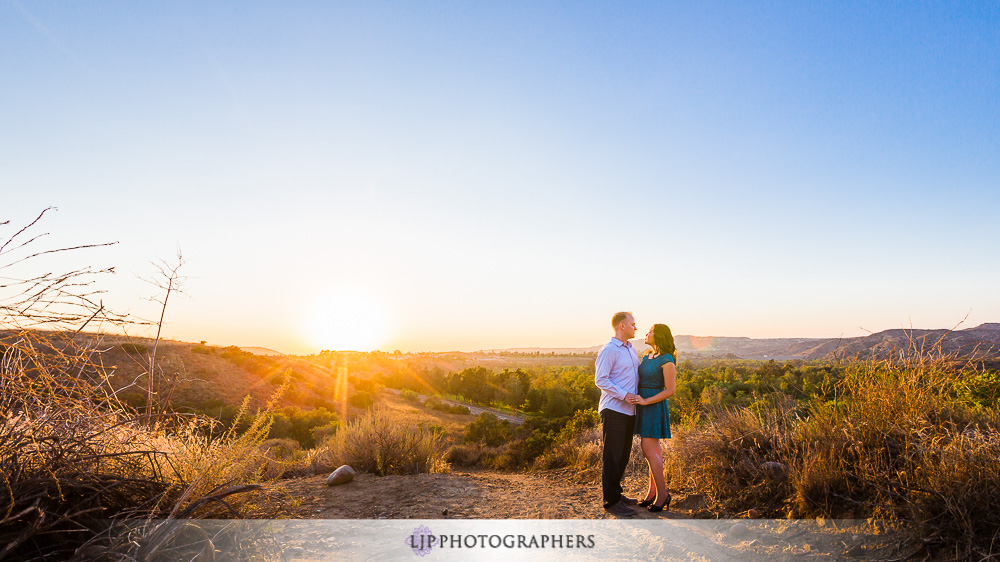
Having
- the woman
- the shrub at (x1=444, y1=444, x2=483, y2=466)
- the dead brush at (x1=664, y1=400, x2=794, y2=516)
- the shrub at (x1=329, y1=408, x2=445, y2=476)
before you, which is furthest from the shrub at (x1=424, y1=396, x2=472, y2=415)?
the woman

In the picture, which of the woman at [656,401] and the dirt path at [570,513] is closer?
the dirt path at [570,513]

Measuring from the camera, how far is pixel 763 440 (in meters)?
5.67

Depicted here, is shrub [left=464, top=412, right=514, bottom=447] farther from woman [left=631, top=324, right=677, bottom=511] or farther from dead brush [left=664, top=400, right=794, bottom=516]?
woman [left=631, top=324, right=677, bottom=511]

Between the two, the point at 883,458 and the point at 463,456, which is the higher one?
the point at 883,458

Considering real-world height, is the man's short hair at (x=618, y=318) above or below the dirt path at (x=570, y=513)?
above

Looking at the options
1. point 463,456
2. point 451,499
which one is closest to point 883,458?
point 451,499

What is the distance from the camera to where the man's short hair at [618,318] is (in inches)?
220

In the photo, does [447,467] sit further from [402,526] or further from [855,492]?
[855,492]

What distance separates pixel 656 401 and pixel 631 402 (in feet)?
0.87

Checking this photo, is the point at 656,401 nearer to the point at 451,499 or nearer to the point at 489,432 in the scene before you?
the point at 451,499

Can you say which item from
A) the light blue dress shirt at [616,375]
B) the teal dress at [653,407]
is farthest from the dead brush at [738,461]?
the light blue dress shirt at [616,375]

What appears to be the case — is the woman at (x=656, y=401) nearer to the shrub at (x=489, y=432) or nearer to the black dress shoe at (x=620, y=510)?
the black dress shoe at (x=620, y=510)

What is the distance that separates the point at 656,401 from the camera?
5230 mm

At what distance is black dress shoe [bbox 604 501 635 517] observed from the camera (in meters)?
5.36
